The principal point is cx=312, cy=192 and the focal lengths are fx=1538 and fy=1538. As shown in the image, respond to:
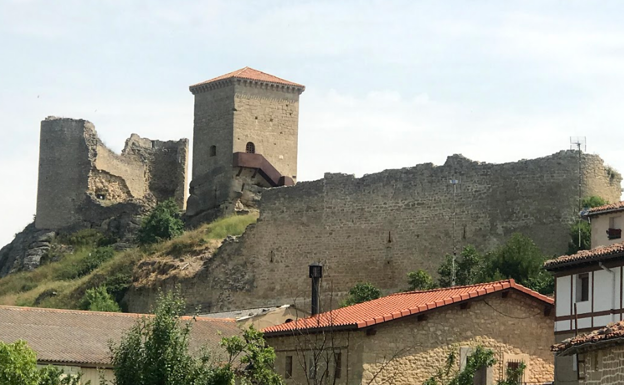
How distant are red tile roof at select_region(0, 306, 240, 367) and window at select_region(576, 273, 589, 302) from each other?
32.1 feet

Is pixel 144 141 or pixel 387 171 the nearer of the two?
pixel 387 171

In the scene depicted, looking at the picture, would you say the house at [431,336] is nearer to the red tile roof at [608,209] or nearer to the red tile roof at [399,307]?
the red tile roof at [399,307]

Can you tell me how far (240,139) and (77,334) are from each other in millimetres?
31892

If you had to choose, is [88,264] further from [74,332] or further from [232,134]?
[74,332]

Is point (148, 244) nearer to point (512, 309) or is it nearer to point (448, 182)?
point (448, 182)

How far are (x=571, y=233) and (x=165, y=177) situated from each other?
108 feet

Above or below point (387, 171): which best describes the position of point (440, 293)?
below

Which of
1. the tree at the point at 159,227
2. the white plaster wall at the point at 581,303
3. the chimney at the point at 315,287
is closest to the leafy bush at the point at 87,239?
the tree at the point at 159,227

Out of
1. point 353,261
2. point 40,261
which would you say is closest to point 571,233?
point 353,261

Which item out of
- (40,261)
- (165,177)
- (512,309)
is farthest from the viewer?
(165,177)

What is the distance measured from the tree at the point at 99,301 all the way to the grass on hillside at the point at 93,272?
A: 75 centimetres

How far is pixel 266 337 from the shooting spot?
34469 mm

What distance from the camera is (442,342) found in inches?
1243

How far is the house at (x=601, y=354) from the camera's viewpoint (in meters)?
22.1
